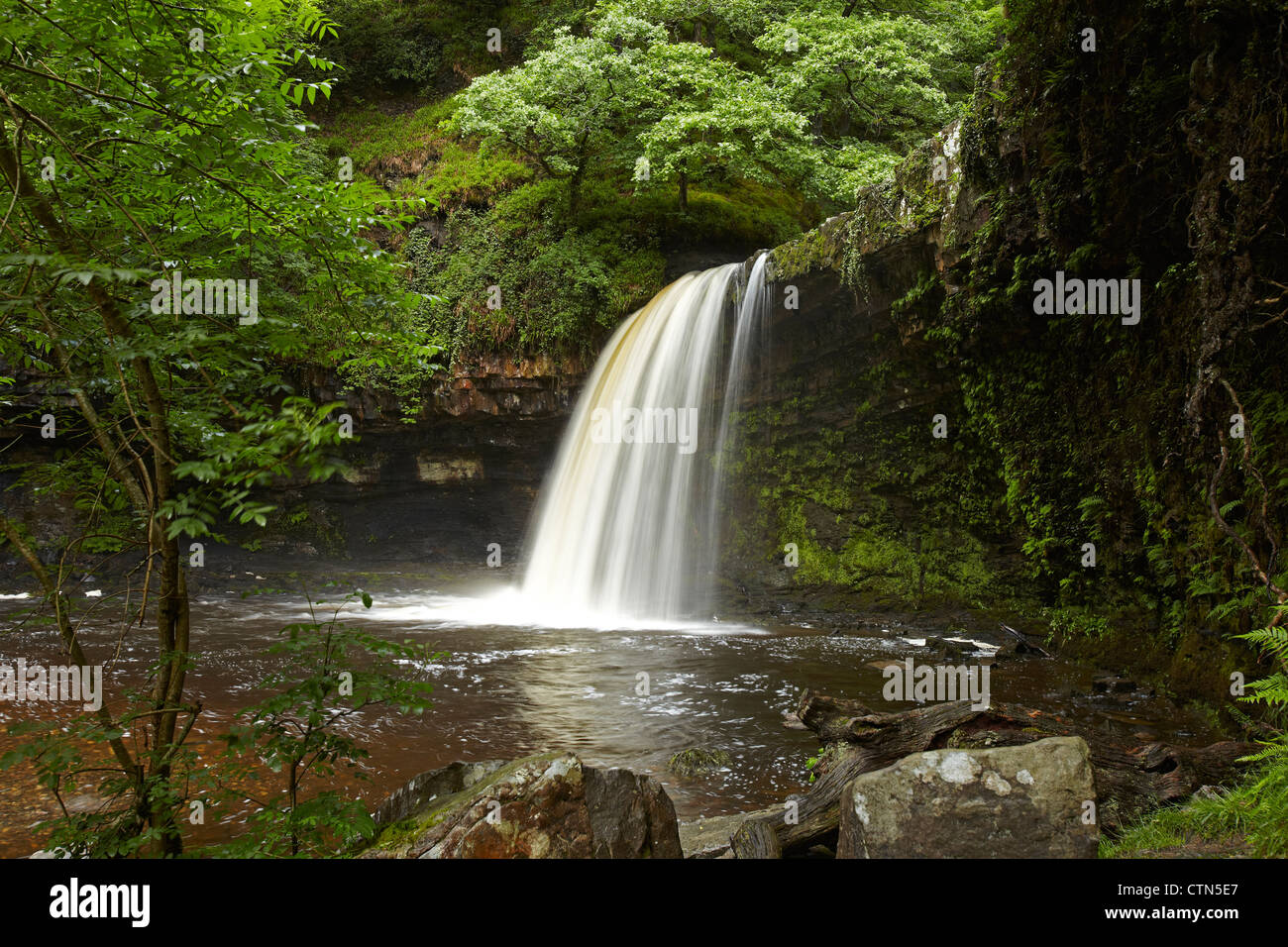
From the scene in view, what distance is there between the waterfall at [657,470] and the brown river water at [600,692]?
6.15ft

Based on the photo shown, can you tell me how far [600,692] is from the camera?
8375 mm

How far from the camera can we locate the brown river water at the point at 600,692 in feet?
19.5

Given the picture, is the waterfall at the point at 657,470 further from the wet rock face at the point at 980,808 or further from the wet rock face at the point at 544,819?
the wet rock face at the point at 980,808

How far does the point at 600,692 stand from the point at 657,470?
22.5 feet

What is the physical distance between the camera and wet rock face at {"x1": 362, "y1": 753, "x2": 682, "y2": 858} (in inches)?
131

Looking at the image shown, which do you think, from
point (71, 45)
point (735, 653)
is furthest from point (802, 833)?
point (735, 653)

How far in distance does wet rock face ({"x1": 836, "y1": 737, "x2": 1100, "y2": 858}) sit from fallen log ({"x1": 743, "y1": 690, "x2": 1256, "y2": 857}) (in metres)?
0.95

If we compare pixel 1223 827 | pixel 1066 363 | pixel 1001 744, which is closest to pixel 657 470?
pixel 1066 363

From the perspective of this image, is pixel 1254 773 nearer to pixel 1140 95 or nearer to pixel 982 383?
pixel 1140 95

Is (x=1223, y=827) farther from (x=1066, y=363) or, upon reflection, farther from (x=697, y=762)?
(x=1066, y=363)

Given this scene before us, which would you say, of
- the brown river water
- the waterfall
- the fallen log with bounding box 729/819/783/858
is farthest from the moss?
the waterfall

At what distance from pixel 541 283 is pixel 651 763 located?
12.9 m

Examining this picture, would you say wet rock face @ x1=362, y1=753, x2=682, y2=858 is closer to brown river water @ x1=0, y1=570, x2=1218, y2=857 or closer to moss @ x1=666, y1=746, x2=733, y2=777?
brown river water @ x1=0, y1=570, x2=1218, y2=857

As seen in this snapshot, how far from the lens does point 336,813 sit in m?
3.21
